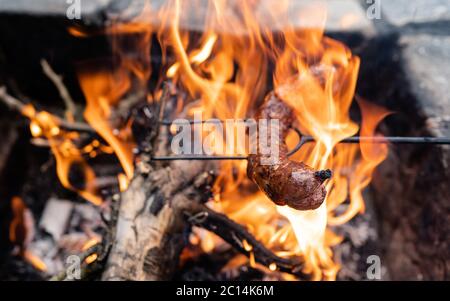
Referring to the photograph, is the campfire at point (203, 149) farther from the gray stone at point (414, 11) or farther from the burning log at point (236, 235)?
the gray stone at point (414, 11)

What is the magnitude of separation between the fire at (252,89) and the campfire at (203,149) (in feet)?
0.04

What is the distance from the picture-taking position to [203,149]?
2.65 meters

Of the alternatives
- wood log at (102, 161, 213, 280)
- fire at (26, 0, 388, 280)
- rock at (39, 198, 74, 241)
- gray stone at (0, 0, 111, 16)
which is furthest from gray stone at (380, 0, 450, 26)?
rock at (39, 198, 74, 241)

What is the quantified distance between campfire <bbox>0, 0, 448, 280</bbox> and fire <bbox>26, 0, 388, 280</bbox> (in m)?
0.01

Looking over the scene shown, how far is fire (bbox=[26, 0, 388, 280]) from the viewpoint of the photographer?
95.5 inches

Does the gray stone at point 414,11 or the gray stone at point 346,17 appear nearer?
the gray stone at point 346,17

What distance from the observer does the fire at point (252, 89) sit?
243cm

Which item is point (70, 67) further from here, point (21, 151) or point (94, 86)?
point (21, 151)

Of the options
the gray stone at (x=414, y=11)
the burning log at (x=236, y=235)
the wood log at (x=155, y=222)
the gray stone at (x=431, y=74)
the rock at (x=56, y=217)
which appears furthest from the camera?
the gray stone at (x=414, y=11)

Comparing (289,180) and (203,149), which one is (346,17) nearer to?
(203,149)

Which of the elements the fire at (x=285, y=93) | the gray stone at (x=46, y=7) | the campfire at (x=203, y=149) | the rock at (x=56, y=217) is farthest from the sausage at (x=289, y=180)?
the gray stone at (x=46, y=7)

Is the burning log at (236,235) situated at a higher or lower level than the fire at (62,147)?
lower

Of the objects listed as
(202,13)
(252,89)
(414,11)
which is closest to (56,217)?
(252,89)
